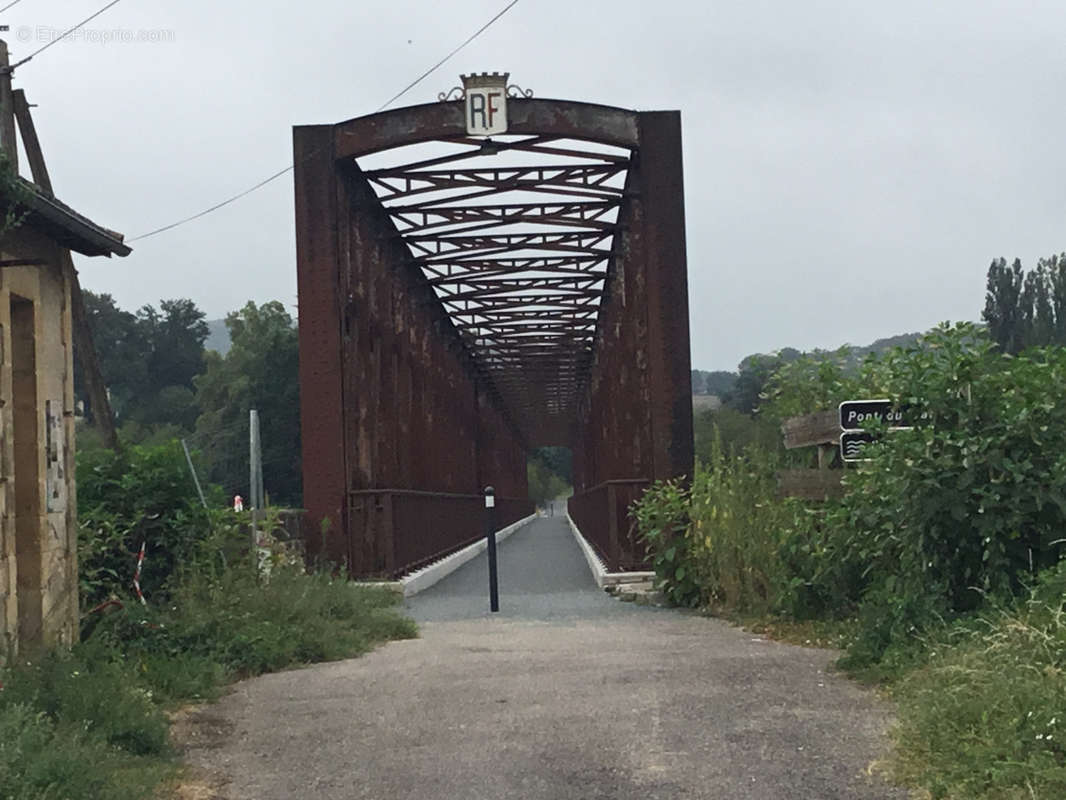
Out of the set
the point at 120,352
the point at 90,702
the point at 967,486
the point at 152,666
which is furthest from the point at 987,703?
the point at 120,352

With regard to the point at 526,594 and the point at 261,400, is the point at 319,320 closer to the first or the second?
the point at 526,594

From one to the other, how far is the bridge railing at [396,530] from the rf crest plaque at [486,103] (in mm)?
4566

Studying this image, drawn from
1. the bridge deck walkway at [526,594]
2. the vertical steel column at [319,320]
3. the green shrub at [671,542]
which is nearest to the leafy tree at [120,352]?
the bridge deck walkway at [526,594]

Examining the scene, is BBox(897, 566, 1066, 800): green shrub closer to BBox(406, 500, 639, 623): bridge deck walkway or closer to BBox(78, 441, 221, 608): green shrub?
BBox(78, 441, 221, 608): green shrub

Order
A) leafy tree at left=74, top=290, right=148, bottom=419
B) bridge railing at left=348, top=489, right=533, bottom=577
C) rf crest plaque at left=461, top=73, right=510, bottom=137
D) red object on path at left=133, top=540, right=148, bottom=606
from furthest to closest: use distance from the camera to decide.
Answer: leafy tree at left=74, top=290, right=148, bottom=419 → bridge railing at left=348, top=489, right=533, bottom=577 → rf crest plaque at left=461, top=73, right=510, bottom=137 → red object on path at left=133, top=540, right=148, bottom=606

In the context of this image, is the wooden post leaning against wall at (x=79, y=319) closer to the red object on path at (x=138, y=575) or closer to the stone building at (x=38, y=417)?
the red object on path at (x=138, y=575)

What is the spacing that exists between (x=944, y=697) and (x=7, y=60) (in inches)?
430

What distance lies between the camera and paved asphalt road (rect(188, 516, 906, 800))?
20.1 feet

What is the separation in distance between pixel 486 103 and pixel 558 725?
439 inches

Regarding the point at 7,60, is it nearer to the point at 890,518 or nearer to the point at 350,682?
the point at 350,682

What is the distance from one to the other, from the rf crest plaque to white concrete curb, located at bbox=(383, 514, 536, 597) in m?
5.31

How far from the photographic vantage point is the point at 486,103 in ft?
57.0

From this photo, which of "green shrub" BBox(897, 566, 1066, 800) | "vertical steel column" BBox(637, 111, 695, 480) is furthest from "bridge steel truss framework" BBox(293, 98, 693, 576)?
"green shrub" BBox(897, 566, 1066, 800)

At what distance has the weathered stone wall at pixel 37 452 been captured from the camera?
8531 mm
